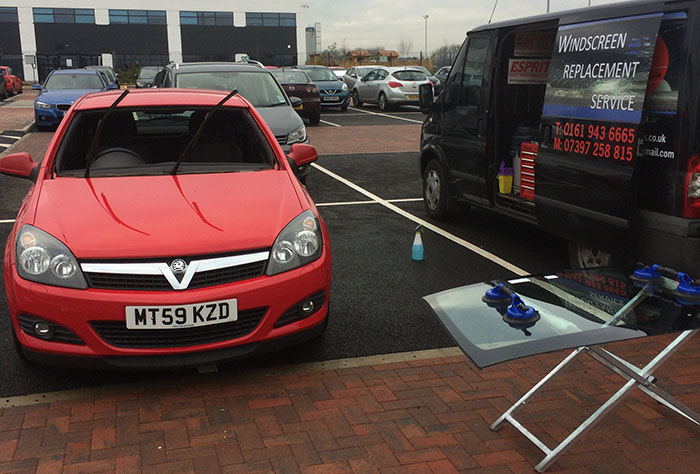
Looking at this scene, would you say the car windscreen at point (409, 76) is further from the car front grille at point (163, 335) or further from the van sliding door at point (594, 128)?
the car front grille at point (163, 335)

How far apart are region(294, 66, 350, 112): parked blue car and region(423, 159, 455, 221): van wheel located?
17.0 m

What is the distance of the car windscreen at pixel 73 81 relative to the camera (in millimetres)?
19078

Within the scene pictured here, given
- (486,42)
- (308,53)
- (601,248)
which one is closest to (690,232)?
(601,248)

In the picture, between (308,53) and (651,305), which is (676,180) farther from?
(308,53)

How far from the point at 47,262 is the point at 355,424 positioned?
71.4 inches

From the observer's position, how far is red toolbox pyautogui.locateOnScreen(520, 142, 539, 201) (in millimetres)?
6379

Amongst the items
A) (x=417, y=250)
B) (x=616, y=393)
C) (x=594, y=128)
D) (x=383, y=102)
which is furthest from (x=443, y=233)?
(x=383, y=102)

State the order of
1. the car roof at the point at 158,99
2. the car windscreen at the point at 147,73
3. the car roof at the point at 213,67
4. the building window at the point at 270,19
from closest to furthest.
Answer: the car roof at the point at 158,99 → the car roof at the point at 213,67 → the car windscreen at the point at 147,73 → the building window at the point at 270,19

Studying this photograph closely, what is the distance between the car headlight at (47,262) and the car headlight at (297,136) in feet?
20.3

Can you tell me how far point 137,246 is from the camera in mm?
3658

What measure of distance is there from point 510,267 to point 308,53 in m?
73.9

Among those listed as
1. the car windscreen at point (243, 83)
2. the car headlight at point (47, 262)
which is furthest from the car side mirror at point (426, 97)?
the car headlight at point (47, 262)

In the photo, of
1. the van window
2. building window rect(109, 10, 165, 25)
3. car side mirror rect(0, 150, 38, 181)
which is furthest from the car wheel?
building window rect(109, 10, 165, 25)

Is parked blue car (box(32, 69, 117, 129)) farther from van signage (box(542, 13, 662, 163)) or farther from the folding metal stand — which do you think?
the folding metal stand
